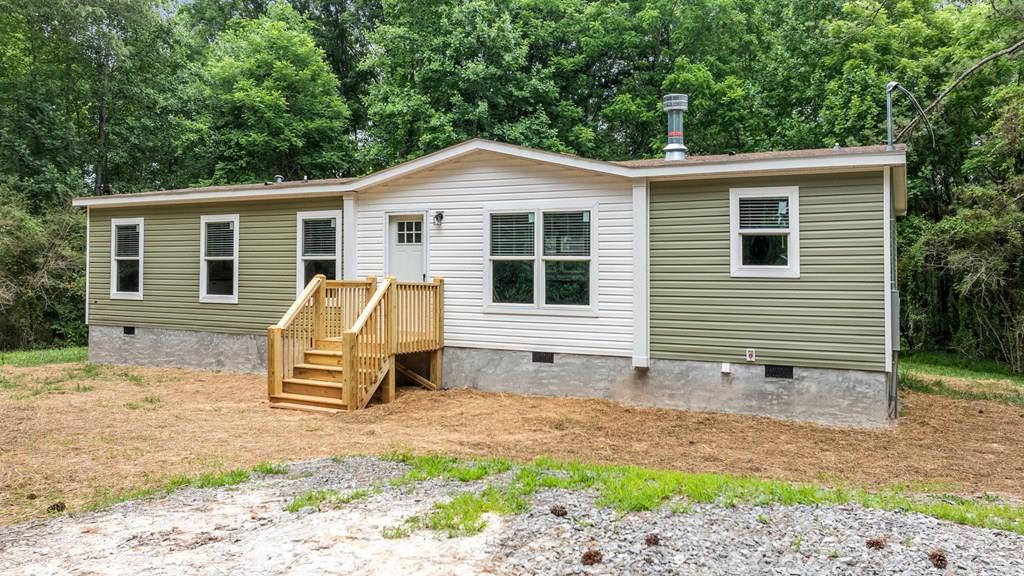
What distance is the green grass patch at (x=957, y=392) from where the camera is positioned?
28.9 feet

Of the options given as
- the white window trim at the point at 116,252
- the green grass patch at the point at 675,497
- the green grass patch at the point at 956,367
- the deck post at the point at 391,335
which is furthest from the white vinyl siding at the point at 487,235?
the green grass patch at the point at 956,367

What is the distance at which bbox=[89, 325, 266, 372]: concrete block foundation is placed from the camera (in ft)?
34.7

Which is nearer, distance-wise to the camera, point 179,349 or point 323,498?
point 323,498

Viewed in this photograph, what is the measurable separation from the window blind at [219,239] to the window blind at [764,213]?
8035 mm

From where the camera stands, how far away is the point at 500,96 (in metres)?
17.0

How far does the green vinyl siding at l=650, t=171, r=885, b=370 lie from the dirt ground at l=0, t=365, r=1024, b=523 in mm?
840

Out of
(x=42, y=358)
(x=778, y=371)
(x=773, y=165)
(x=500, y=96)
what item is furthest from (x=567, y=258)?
(x=42, y=358)

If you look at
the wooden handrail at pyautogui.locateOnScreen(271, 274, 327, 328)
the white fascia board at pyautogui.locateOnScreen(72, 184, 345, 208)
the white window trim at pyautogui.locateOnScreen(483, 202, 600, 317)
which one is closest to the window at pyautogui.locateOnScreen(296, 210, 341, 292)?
the white fascia board at pyautogui.locateOnScreen(72, 184, 345, 208)

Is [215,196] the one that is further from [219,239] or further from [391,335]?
[391,335]

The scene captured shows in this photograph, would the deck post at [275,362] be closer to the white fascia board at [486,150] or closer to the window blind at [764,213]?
the white fascia board at [486,150]

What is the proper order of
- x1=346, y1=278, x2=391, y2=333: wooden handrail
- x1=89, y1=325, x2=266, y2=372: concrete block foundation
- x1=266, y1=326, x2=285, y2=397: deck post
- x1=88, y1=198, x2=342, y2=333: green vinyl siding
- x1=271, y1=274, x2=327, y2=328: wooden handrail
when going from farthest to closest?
1. x1=89, y1=325, x2=266, y2=372: concrete block foundation
2. x1=88, y1=198, x2=342, y2=333: green vinyl siding
3. x1=271, y1=274, x2=327, y2=328: wooden handrail
4. x1=266, y1=326, x2=285, y2=397: deck post
5. x1=346, y1=278, x2=391, y2=333: wooden handrail

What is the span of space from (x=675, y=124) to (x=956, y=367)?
27.3 ft

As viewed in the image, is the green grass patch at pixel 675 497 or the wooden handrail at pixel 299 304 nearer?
the green grass patch at pixel 675 497

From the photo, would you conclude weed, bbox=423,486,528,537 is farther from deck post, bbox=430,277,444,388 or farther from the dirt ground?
deck post, bbox=430,277,444,388
